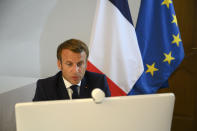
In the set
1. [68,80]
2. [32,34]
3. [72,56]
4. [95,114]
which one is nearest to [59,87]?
[68,80]

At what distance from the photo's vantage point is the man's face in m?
1.18

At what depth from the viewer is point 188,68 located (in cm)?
262

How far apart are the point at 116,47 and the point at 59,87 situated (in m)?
0.71

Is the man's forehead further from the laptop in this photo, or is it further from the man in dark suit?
the laptop

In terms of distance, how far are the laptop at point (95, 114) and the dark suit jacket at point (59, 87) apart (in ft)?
1.81

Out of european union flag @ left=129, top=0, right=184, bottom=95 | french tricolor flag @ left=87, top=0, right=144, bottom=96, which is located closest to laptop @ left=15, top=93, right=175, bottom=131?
french tricolor flag @ left=87, top=0, right=144, bottom=96

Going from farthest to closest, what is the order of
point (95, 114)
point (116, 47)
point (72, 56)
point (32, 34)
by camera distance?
point (32, 34) → point (116, 47) → point (72, 56) → point (95, 114)

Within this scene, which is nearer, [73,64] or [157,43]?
[73,64]

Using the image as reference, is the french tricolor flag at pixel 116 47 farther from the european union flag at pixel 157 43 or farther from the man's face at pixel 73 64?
the man's face at pixel 73 64

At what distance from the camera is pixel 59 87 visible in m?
1.22

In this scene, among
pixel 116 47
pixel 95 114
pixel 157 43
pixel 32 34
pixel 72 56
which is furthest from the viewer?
pixel 32 34

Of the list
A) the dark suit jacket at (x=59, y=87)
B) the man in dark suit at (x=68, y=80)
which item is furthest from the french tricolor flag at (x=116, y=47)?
the man in dark suit at (x=68, y=80)

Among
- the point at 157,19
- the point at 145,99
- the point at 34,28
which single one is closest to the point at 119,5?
the point at 157,19

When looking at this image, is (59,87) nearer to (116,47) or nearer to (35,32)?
(116,47)
